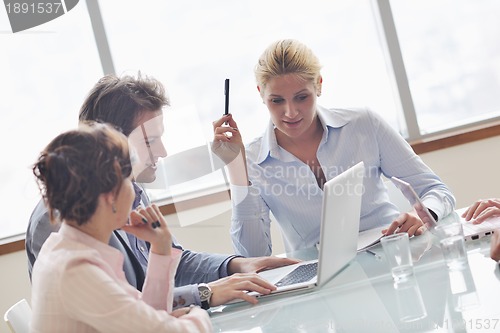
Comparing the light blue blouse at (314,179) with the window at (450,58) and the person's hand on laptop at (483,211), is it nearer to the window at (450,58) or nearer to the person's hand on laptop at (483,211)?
the person's hand on laptop at (483,211)

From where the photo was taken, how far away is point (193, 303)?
5.74 feet

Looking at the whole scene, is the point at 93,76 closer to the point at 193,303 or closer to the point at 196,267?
the point at 196,267

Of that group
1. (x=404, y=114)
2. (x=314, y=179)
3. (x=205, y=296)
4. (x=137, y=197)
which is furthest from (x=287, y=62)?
(x=404, y=114)

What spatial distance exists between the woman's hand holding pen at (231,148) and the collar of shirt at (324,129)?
0.34 feet

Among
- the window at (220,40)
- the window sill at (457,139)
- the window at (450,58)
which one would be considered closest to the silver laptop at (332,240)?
the window sill at (457,139)

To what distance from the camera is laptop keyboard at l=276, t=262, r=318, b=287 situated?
5.86ft

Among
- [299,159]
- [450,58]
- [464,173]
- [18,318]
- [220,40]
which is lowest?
[464,173]

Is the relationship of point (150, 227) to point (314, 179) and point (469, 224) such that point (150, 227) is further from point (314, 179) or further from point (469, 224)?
point (314, 179)

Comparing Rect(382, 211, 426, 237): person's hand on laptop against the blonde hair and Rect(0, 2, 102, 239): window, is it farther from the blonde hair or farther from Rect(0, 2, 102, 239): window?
Rect(0, 2, 102, 239): window

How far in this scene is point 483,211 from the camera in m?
2.00

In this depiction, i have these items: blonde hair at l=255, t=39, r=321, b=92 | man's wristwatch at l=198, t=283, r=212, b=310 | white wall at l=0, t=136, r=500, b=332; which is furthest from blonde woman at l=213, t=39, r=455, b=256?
white wall at l=0, t=136, r=500, b=332

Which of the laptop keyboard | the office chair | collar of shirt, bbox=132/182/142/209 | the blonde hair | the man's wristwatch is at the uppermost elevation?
the blonde hair

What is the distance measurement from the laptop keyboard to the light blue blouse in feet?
1.68

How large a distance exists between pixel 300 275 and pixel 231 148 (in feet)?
2.36
